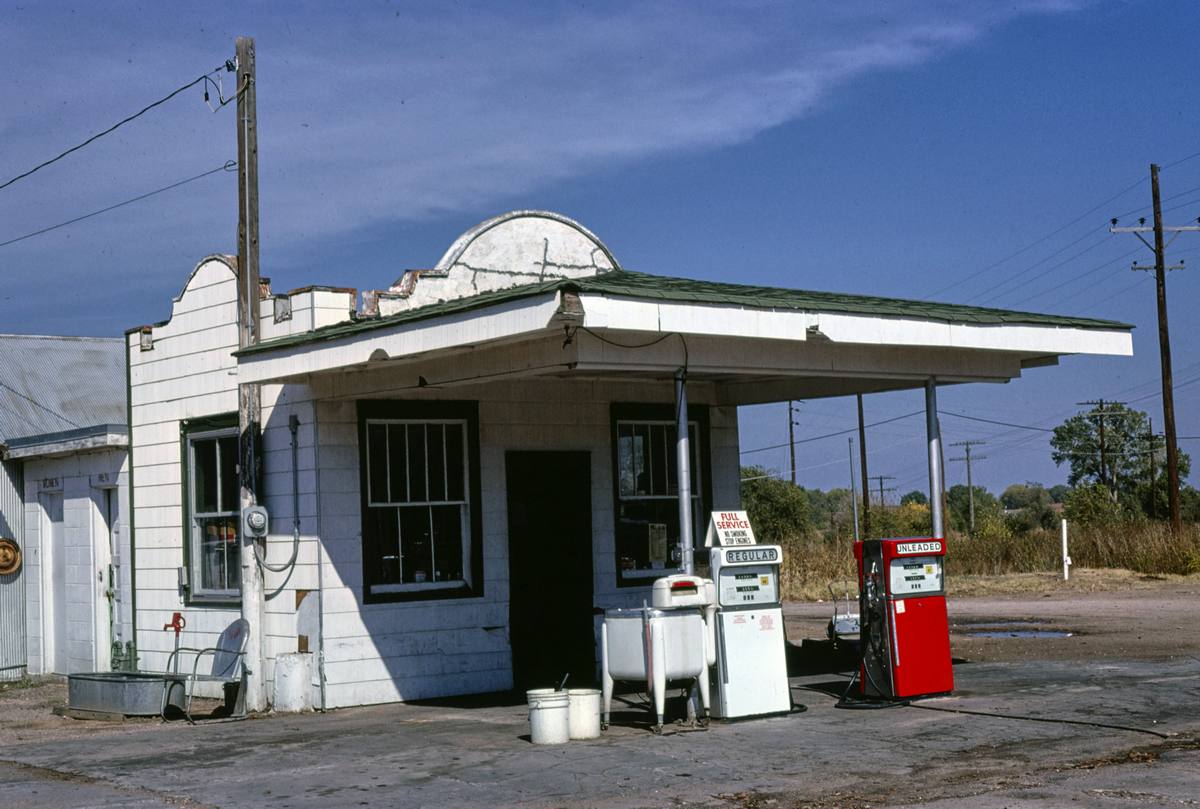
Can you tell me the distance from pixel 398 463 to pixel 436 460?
17.1 inches

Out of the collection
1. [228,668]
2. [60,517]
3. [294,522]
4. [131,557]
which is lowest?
[228,668]

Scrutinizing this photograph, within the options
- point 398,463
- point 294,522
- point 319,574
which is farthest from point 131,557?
point 398,463

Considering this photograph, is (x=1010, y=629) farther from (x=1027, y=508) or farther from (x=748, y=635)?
(x=1027, y=508)

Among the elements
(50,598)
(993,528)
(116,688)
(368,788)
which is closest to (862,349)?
(368,788)

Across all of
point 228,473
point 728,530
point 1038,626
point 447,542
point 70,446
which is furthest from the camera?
point 1038,626

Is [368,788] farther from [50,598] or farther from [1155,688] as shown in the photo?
[50,598]

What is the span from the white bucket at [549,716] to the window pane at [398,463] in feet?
13.6

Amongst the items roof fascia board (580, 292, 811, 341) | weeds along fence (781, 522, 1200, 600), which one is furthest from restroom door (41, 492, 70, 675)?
weeds along fence (781, 522, 1200, 600)

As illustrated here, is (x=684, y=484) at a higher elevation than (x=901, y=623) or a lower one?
higher

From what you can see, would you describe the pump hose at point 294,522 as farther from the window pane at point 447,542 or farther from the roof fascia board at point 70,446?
the roof fascia board at point 70,446

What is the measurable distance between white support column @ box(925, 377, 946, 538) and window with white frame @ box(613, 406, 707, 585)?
3131 millimetres

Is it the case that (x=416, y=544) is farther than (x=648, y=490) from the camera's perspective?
No

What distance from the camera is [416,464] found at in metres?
14.8

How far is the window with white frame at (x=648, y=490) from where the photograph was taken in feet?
53.2
